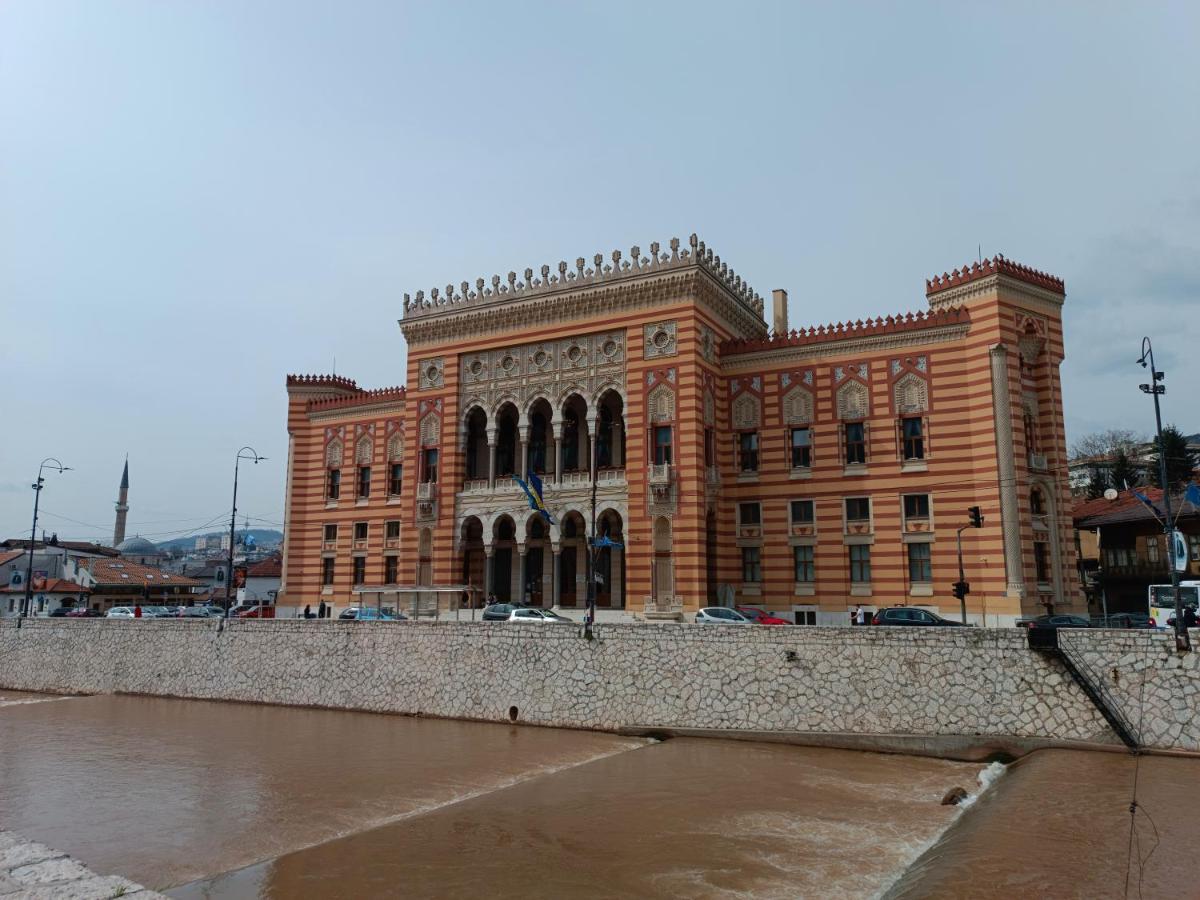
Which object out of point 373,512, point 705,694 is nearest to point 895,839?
point 705,694

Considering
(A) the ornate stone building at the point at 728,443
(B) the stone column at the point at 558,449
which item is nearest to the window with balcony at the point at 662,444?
(A) the ornate stone building at the point at 728,443

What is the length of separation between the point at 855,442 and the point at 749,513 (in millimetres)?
5685

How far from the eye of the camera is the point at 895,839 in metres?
15.2

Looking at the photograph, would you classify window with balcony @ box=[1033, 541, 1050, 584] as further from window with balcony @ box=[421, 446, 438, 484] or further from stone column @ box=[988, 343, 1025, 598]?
window with balcony @ box=[421, 446, 438, 484]

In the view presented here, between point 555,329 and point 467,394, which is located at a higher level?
point 555,329

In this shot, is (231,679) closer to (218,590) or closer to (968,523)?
(968,523)

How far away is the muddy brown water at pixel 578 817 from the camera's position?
13.2 m

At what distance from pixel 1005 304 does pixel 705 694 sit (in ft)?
68.9

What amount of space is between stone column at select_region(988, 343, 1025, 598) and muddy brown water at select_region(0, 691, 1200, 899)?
43.8ft

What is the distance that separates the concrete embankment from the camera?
20.5 m

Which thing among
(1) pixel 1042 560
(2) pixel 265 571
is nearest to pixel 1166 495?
(1) pixel 1042 560

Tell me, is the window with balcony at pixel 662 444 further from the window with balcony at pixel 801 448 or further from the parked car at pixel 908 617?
the parked car at pixel 908 617

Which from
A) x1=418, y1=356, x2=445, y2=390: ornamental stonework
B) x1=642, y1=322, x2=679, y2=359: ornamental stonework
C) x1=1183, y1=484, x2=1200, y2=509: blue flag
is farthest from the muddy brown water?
x1=418, y1=356, x2=445, y2=390: ornamental stonework

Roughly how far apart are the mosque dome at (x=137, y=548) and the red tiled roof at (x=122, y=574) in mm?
80638
